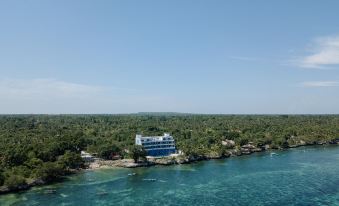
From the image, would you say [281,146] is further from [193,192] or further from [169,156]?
[193,192]

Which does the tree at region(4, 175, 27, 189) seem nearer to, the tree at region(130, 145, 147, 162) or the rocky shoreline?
the rocky shoreline

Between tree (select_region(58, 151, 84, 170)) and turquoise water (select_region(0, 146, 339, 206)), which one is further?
tree (select_region(58, 151, 84, 170))

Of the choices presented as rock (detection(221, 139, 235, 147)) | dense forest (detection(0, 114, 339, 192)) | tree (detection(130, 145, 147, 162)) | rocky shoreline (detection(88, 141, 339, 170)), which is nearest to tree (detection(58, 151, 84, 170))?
dense forest (detection(0, 114, 339, 192))

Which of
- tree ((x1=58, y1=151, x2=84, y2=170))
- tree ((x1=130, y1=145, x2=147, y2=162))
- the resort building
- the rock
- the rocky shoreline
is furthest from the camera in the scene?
the rock

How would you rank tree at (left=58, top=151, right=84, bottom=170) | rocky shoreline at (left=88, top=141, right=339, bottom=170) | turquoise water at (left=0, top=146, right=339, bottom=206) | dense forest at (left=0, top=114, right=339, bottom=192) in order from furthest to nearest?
rocky shoreline at (left=88, top=141, right=339, bottom=170) → tree at (left=58, top=151, right=84, bottom=170) → dense forest at (left=0, top=114, right=339, bottom=192) → turquoise water at (left=0, top=146, right=339, bottom=206)

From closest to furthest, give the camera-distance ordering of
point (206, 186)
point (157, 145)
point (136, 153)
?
1. point (206, 186)
2. point (136, 153)
3. point (157, 145)

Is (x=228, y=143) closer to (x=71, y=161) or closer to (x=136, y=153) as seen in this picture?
(x=136, y=153)

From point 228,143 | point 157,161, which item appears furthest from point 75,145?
point 228,143
